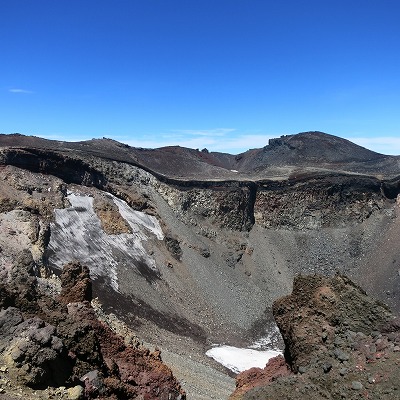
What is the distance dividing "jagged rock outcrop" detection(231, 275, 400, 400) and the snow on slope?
83.0ft

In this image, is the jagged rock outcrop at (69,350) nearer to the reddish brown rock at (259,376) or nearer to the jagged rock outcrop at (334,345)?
the reddish brown rock at (259,376)

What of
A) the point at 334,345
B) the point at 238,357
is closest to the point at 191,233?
the point at 238,357

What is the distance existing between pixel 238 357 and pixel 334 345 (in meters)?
23.9

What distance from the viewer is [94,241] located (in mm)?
40250

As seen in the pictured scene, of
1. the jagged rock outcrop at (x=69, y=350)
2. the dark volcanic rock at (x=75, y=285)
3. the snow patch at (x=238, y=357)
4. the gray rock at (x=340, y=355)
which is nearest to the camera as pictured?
the jagged rock outcrop at (x=69, y=350)

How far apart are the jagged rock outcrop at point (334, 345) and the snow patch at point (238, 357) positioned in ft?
63.2

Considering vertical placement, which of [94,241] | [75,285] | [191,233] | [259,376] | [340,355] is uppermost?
[75,285]

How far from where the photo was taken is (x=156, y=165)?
70.8m

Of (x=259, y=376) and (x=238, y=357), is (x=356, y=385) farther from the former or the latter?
(x=238, y=357)

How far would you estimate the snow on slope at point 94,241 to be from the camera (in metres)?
36.4

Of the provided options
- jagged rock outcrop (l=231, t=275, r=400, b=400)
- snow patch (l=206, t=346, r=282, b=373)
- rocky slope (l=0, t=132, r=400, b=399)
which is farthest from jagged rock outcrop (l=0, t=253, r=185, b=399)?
snow patch (l=206, t=346, r=282, b=373)

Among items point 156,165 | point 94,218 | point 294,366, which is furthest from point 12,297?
point 156,165

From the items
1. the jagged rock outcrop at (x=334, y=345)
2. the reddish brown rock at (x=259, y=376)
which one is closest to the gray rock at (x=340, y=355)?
the jagged rock outcrop at (x=334, y=345)

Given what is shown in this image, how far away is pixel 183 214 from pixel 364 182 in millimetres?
27038
